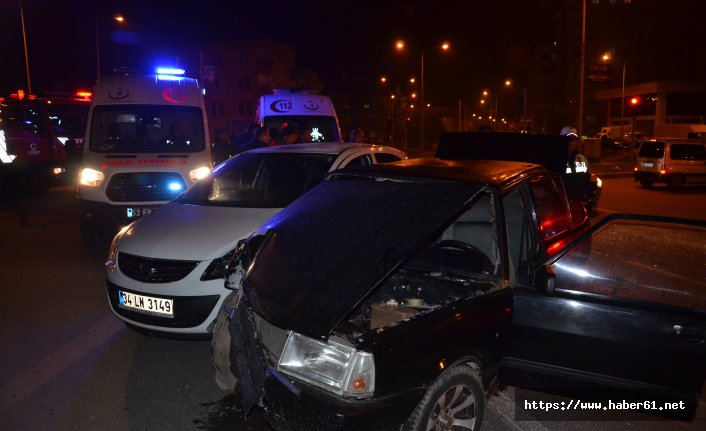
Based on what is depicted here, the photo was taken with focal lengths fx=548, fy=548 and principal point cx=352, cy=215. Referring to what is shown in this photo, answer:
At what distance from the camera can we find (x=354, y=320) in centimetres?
331

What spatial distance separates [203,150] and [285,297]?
6809 millimetres

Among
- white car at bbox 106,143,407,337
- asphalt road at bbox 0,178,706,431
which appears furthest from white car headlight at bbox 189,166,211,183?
white car at bbox 106,143,407,337

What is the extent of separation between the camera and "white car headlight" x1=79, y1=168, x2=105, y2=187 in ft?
27.2

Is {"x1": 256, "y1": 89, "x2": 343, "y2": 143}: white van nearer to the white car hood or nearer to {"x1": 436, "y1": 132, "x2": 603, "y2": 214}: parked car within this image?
{"x1": 436, "y1": 132, "x2": 603, "y2": 214}: parked car

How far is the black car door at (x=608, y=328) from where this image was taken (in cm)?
291

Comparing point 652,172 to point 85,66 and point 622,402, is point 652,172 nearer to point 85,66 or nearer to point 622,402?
point 622,402

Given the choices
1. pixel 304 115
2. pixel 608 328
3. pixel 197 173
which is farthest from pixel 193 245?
pixel 304 115

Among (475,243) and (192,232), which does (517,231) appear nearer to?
(475,243)

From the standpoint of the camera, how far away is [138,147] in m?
9.44

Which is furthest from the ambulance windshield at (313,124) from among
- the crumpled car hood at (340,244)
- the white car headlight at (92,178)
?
the crumpled car hood at (340,244)

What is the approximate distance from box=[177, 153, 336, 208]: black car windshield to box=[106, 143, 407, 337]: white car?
1cm

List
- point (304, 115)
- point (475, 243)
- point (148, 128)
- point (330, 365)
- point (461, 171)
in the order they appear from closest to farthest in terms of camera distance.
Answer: point (330, 365)
point (461, 171)
point (475, 243)
point (148, 128)
point (304, 115)

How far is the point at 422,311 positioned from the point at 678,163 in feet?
61.3

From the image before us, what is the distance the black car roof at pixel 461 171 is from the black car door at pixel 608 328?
610 millimetres
